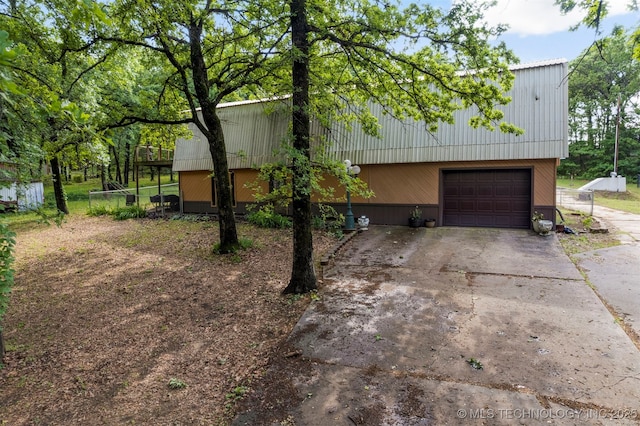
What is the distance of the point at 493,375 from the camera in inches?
145

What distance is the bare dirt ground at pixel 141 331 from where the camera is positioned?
3.49m

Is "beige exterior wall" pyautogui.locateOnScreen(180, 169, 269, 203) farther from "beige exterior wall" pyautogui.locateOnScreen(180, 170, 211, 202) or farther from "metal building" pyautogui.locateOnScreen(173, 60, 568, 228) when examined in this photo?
"metal building" pyautogui.locateOnScreen(173, 60, 568, 228)

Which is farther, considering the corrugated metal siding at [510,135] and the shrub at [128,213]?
the shrub at [128,213]

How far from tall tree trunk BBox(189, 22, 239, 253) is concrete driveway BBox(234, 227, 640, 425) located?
3347mm

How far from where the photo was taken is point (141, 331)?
508 cm

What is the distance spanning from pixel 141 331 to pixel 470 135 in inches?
420

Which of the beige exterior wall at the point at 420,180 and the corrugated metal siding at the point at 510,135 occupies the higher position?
the corrugated metal siding at the point at 510,135

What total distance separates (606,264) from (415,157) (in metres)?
6.04

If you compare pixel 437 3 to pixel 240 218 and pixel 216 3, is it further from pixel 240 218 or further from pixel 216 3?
pixel 240 218

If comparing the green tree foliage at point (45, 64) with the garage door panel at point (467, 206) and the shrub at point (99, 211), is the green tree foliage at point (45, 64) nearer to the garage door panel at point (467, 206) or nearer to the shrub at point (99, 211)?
the shrub at point (99, 211)

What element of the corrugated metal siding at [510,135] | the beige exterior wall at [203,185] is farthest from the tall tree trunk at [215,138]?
the beige exterior wall at [203,185]

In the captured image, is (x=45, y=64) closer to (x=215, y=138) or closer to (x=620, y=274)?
(x=215, y=138)

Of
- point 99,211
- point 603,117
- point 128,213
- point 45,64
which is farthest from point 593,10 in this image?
point 603,117

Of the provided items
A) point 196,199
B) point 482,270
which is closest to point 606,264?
point 482,270
